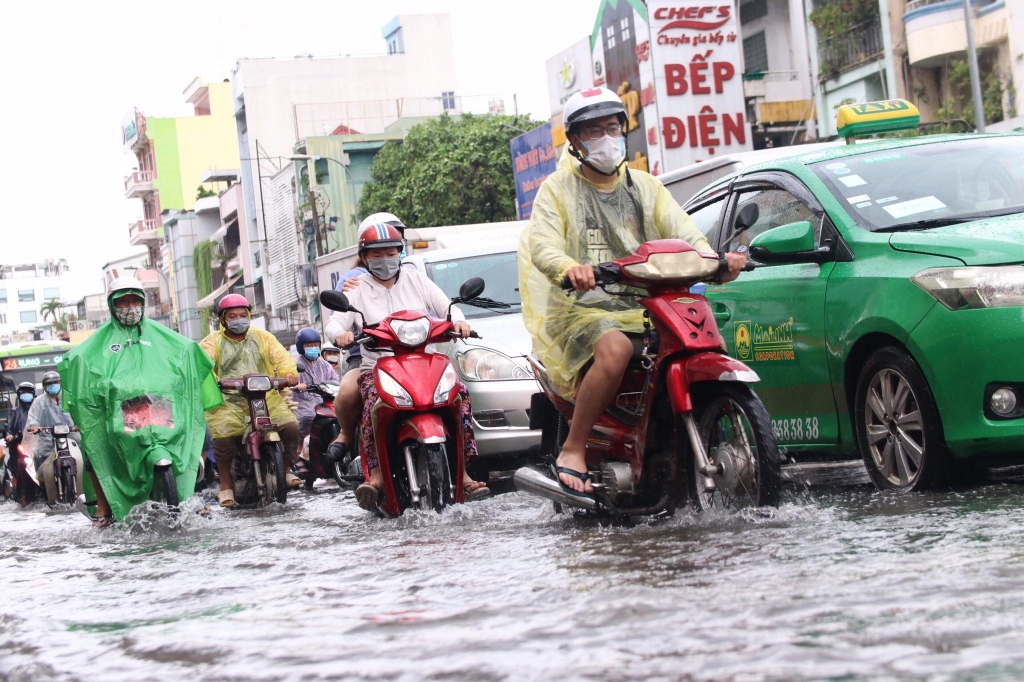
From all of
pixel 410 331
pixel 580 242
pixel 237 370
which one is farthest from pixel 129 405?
pixel 580 242

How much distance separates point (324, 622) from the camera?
436 centimetres

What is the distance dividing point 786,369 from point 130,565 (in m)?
3.36

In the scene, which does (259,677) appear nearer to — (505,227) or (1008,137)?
(1008,137)

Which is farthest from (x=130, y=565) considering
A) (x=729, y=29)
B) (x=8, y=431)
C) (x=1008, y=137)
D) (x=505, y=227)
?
(x=729, y=29)

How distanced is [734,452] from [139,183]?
98644 millimetres

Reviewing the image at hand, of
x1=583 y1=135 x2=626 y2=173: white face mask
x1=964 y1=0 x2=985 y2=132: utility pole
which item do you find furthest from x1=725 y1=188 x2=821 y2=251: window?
x1=964 y1=0 x2=985 y2=132: utility pole

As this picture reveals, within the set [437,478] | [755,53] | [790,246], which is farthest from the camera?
[755,53]

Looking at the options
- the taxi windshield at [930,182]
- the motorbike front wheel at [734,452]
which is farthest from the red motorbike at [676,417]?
→ the taxi windshield at [930,182]

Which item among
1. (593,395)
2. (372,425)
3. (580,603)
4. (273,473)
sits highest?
(593,395)

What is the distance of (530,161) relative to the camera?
4866 cm

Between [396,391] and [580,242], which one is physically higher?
[580,242]

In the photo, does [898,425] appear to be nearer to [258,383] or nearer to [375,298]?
[375,298]

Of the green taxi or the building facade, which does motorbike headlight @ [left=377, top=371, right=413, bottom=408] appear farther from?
the building facade

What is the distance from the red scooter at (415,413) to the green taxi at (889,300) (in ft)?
5.15
